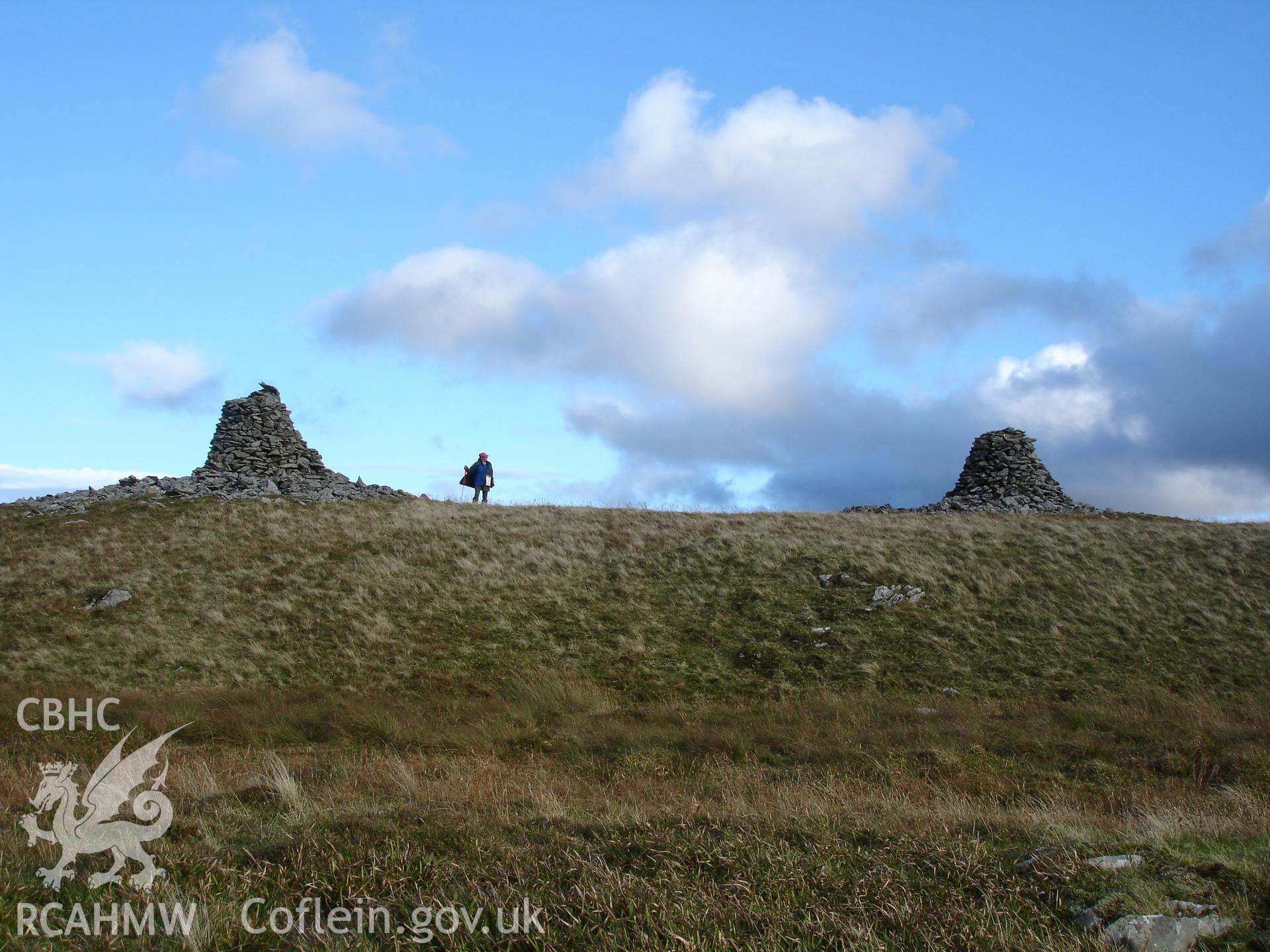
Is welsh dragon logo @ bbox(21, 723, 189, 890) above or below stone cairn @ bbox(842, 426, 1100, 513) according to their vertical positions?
below

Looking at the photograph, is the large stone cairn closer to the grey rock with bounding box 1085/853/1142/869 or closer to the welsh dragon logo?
the welsh dragon logo

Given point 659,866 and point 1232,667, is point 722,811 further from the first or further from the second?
point 1232,667

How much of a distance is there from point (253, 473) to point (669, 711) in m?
28.9

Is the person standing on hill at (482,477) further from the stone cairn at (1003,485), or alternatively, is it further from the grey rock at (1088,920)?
the grey rock at (1088,920)

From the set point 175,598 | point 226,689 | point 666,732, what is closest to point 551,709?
point 666,732

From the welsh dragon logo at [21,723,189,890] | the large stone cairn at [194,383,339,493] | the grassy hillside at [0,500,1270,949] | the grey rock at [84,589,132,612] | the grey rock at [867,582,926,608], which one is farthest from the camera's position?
the large stone cairn at [194,383,339,493]

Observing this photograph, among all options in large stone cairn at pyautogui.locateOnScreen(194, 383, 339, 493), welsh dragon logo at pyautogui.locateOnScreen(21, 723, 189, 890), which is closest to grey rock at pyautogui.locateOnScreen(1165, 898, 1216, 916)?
welsh dragon logo at pyautogui.locateOnScreen(21, 723, 189, 890)

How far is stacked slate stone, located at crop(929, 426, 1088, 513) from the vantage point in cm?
4059

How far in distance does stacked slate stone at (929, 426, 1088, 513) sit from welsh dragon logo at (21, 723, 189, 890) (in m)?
37.4

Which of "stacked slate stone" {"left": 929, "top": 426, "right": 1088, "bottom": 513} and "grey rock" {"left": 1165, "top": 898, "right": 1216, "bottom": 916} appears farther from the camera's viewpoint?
"stacked slate stone" {"left": 929, "top": 426, "right": 1088, "bottom": 513}

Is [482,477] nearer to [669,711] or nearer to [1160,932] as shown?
[669,711]

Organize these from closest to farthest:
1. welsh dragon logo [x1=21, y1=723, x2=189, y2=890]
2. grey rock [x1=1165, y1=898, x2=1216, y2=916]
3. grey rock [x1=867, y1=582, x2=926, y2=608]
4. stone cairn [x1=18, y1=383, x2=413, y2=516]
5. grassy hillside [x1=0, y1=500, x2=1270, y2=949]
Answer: grey rock [x1=1165, y1=898, x2=1216, y2=916] < grassy hillside [x1=0, y1=500, x2=1270, y2=949] < welsh dragon logo [x1=21, y1=723, x2=189, y2=890] < grey rock [x1=867, y1=582, x2=926, y2=608] < stone cairn [x1=18, y1=383, x2=413, y2=516]

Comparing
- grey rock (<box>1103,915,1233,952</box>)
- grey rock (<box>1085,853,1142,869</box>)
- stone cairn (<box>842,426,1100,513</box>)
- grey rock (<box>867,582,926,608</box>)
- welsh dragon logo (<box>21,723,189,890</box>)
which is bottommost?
grey rock (<box>1103,915,1233,952</box>)

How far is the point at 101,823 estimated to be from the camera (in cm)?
719
